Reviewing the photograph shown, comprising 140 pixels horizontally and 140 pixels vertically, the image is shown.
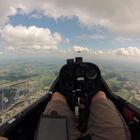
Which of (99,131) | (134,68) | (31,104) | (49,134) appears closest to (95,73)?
(31,104)

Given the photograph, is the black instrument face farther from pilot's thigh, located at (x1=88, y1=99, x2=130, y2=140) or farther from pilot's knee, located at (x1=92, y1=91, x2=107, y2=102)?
pilot's thigh, located at (x1=88, y1=99, x2=130, y2=140)

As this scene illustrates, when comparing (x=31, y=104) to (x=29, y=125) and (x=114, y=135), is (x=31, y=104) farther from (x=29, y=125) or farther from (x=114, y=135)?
(x=114, y=135)

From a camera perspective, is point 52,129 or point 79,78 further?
point 79,78

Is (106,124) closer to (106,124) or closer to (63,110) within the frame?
(106,124)

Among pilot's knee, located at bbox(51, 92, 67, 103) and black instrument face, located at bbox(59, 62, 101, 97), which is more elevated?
black instrument face, located at bbox(59, 62, 101, 97)

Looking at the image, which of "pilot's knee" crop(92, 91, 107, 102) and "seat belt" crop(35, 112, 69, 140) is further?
"pilot's knee" crop(92, 91, 107, 102)

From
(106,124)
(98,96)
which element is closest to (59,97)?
(98,96)

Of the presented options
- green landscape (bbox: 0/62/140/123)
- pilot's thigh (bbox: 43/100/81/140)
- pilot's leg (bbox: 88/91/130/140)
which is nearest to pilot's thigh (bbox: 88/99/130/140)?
pilot's leg (bbox: 88/91/130/140)

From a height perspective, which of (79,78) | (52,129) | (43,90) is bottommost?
(43,90)


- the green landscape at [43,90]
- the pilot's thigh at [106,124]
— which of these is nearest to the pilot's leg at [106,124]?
the pilot's thigh at [106,124]
